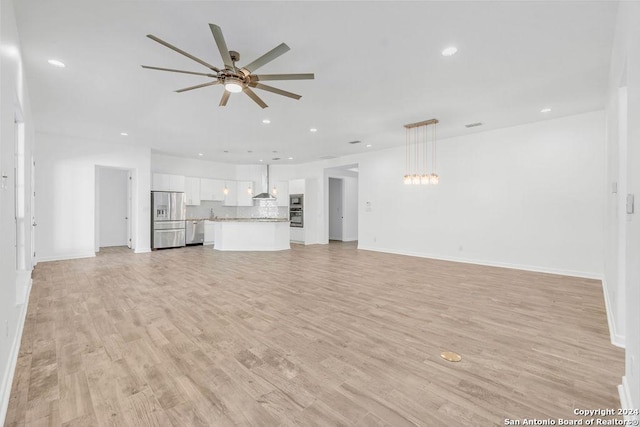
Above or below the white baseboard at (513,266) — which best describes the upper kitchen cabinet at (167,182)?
above

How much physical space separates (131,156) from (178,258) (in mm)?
3281

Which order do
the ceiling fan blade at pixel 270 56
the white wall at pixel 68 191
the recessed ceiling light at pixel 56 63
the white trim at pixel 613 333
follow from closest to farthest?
the ceiling fan blade at pixel 270 56 < the white trim at pixel 613 333 < the recessed ceiling light at pixel 56 63 < the white wall at pixel 68 191

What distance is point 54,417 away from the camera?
178 centimetres

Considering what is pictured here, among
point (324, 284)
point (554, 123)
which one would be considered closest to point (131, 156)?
point (324, 284)

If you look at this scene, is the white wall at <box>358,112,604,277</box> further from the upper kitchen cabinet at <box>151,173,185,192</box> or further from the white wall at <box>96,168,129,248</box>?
the white wall at <box>96,168,129,248</box>

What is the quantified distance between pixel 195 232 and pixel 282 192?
11.2ft

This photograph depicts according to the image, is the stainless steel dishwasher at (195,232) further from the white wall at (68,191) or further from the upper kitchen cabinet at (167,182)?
the white wall at (68,191)

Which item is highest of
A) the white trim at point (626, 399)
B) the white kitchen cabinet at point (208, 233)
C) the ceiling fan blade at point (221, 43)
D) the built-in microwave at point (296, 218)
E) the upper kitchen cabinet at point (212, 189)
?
the ceiling fan blade at point (221, 43)

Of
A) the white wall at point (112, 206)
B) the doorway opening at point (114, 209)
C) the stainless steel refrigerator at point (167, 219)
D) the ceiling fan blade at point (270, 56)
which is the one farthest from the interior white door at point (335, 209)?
the ceiling fan blade at point (270, 56)

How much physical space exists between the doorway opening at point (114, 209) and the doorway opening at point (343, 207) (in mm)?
7058

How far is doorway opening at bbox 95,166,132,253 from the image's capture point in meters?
9.15

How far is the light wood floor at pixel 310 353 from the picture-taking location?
1.86 metres

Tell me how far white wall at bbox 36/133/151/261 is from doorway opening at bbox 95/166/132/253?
1489mm

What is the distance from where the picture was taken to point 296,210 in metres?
10.9
